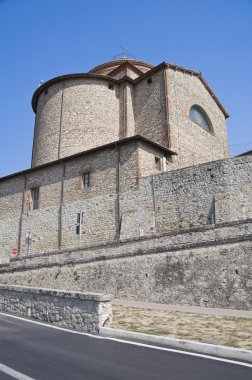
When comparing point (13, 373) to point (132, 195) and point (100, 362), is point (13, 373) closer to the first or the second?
point (100, 362)

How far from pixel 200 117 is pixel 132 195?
11656 mm

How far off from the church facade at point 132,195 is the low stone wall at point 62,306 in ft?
13.1

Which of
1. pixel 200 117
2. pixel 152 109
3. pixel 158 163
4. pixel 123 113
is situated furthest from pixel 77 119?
pixel 200 117

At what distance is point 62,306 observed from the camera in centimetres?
874

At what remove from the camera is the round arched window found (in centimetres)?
2528

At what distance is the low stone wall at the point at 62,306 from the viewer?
7.84 m

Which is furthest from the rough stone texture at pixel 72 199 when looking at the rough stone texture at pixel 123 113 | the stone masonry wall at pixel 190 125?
the rough stone texture at pixel 123 113

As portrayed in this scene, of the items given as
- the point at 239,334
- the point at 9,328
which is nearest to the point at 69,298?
the point at 9,328

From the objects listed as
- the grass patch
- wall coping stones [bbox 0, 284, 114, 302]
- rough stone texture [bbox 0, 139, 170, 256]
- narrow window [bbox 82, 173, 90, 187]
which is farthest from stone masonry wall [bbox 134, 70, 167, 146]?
the grass patch

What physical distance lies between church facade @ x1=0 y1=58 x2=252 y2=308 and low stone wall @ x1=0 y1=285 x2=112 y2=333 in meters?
3.98

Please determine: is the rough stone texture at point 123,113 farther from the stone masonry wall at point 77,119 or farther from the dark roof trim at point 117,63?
the dark roof trim at point 117,63

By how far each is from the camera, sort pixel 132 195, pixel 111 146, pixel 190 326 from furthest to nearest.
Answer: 1. pixel 111 146
2. pixel 132 195
3. pixel 190 326

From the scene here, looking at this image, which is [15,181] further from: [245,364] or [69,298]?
[245,364]

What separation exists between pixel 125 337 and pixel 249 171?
1049cm
